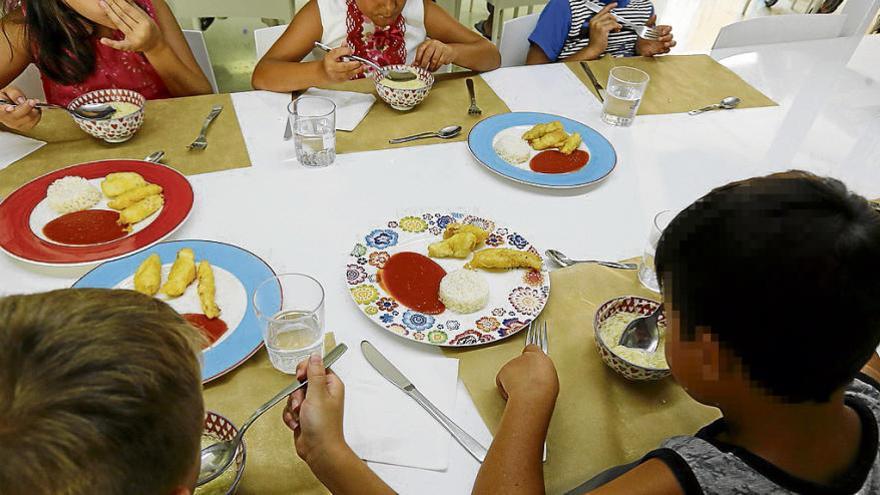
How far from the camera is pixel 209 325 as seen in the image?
0.98 metres

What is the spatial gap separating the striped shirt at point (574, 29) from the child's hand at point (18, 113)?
1591 mm

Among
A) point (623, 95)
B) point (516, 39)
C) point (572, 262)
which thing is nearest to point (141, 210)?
point (572, 262)

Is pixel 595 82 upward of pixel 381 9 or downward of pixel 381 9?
downward

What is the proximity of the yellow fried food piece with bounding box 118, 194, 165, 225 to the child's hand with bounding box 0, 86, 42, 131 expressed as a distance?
15.6 inches

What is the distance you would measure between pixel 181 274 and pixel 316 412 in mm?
418

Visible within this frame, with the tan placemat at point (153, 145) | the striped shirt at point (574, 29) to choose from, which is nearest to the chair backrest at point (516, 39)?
the striped shirt at point (574, 29)

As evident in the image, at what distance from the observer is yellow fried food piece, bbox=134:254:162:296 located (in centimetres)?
101

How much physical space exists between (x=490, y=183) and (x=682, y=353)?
2.56ft

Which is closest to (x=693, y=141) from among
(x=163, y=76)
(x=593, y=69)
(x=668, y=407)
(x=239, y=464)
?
(x=593, y=69)

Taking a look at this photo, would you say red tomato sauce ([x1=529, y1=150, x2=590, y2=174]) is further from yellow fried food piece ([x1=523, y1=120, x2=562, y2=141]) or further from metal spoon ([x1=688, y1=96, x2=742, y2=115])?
metal spoon ([x1=688, y1=96, x2=742, y2=115])

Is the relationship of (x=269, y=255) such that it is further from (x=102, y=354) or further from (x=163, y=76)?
(x=163, y=76)

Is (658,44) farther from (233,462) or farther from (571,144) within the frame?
(233,462)

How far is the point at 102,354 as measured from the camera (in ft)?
1.61

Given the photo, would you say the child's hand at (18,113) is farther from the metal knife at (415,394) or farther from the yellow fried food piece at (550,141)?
the yellow fried food piece at (550,141)
